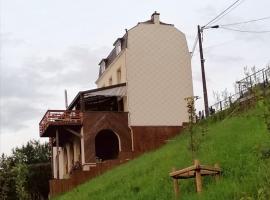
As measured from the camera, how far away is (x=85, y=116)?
121 feet

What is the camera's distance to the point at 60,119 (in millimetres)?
36344

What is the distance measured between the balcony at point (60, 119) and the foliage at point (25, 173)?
101 inches

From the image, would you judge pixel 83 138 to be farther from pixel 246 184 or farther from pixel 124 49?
pixel 246 184

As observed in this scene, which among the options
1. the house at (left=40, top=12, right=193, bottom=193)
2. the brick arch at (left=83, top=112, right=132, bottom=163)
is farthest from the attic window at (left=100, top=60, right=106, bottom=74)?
the brick arch at (left=83, top=112, right=132, bottom=163)

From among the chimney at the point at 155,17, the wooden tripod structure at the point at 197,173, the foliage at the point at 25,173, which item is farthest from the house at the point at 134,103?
the wooden tripod structure at the point at 197,173

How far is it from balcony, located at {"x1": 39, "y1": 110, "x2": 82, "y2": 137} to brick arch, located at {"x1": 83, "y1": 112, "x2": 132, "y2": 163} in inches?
22.0

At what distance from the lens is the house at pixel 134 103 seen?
37062 mm

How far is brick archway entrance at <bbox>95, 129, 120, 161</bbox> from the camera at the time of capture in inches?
1545

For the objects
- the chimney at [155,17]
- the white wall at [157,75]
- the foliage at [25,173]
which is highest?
the chimney at [155,17]

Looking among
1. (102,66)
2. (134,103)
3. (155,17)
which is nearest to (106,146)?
(134,103)

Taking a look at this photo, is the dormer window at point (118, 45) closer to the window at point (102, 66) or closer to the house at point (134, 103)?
the house at point (134, 103)

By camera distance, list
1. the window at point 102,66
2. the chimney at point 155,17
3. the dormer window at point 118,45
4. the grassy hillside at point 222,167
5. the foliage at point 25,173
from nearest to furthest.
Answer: the grassy hillside at point 222,167, the foliage at point 25,173, the chimney at point 155,17, the dormer window at point 118,45, the window at point 102,66

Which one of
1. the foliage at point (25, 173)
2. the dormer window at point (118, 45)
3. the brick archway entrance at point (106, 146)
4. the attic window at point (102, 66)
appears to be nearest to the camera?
the foliage at point (25, 173)

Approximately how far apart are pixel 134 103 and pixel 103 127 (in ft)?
9.13
